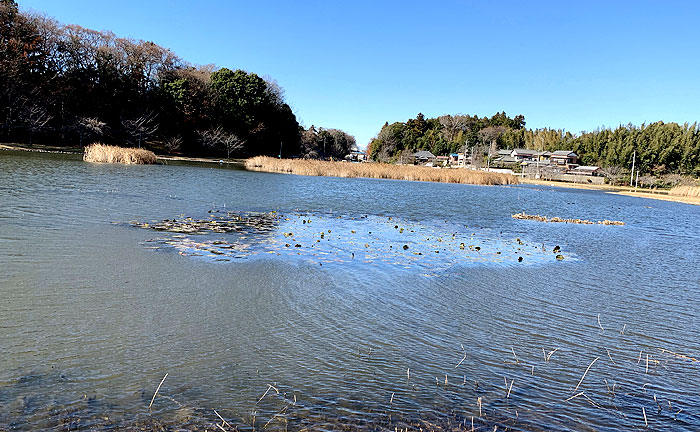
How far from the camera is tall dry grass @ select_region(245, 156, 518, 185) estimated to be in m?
48.0

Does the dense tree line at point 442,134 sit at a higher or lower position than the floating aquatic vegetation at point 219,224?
higher

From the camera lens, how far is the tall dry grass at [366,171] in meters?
48.0

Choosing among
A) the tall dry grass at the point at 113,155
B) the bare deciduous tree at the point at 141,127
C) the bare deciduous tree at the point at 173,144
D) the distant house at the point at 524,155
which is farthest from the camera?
the distant house at the point at 524,155

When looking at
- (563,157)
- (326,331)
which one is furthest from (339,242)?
(563,157)

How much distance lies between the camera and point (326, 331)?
568 cm

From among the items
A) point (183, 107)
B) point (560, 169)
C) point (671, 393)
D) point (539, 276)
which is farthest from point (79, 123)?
point (560, 169)

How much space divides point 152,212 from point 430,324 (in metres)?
11.0

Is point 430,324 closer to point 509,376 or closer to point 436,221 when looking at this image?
point 509,376

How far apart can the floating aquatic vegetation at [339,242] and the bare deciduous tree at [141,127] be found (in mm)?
48913

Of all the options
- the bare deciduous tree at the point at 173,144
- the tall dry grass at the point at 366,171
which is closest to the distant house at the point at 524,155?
the tall dry grass at the point at 366,171

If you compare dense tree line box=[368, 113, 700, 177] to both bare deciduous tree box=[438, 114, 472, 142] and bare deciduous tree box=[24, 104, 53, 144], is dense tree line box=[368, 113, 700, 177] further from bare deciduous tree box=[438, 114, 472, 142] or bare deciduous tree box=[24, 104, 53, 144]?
bare deciduous tree box=[24, 104, 53, 144]

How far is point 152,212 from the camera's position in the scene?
46.5 feet

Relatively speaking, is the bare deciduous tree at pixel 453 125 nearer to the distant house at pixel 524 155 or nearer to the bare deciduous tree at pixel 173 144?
the distant house at pixel 524 155

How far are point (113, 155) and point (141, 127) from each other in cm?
2168
